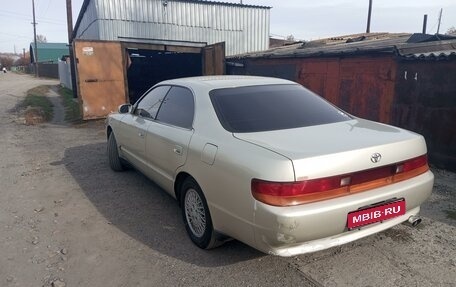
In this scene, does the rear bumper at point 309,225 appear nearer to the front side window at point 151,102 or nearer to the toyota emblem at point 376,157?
the toyota emblem at point 376,157

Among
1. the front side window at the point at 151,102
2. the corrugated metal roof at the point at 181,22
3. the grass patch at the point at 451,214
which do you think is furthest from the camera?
the corrugated metal roof at the point at 181,22

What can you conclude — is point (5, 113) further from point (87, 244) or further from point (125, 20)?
point (87, 244)

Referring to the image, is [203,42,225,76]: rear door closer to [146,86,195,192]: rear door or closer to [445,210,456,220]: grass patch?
[146,86,195,192]: rear door

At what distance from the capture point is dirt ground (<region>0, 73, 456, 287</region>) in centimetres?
287

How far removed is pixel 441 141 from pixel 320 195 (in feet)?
13.8

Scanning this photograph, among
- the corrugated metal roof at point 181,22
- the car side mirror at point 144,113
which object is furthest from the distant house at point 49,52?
the car side mirror at point 144,113

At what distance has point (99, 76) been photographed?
11133 millimetres

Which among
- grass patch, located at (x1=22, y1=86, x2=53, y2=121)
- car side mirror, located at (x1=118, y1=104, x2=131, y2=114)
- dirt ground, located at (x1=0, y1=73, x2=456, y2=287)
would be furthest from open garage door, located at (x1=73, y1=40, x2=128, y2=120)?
car side mirror, located at (x1=118, y1=104, x2=131, y2=114)

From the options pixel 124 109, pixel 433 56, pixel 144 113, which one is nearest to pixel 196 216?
pixel 144 113

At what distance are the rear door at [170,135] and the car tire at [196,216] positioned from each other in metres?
0.23

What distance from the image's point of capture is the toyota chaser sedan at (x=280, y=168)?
8.07ft

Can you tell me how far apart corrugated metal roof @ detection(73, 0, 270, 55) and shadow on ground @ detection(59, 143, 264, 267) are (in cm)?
980

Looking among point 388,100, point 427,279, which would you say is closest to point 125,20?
point 388,100

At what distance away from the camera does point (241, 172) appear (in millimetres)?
2602
